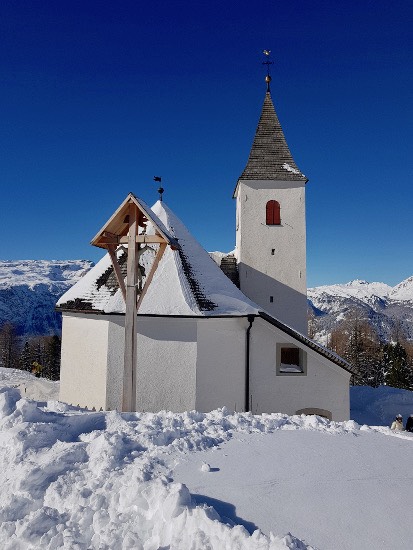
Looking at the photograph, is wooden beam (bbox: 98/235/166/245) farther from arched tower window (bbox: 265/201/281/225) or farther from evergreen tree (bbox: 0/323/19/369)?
evergreen tree (bbox: 0/323/19/369)

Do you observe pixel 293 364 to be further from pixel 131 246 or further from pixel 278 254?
pixel 131 246

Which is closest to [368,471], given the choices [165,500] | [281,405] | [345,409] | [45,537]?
[165,500]

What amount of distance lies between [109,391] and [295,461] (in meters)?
6.61

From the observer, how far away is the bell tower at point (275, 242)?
15.3m

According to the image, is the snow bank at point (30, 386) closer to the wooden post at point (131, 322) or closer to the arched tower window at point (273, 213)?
the wooden post at point (131, 322)

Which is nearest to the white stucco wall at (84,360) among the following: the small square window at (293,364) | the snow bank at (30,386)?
the small square window at (293,364)

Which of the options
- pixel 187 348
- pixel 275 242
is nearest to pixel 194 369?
pixel 187 348

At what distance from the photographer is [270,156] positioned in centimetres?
1612

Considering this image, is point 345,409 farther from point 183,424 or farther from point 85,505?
point 85,505

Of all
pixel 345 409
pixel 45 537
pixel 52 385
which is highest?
pixel 45 537

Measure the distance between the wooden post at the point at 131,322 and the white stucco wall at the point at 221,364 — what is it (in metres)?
3.43

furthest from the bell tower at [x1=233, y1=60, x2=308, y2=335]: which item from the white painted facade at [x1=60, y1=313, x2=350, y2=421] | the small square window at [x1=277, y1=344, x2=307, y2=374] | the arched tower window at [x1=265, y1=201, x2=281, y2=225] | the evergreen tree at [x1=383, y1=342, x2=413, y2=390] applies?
the evergreen tree at [x1=383, y1=342, x2=413, y2=390]

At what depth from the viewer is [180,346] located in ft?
31.1

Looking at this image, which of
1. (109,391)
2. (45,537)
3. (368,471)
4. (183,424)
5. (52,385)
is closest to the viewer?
(45,537)
